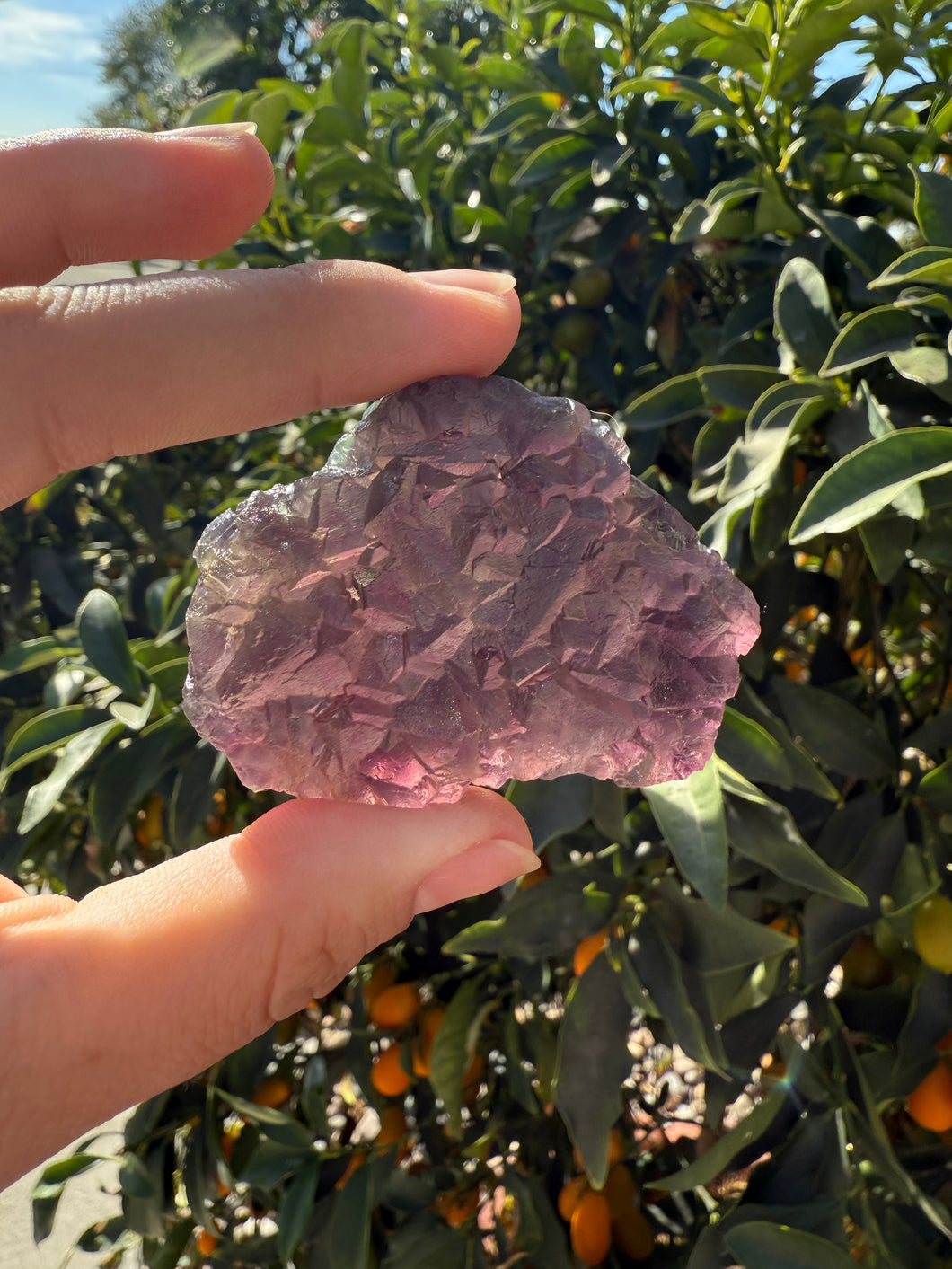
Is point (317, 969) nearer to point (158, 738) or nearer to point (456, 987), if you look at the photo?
point (158, 738)

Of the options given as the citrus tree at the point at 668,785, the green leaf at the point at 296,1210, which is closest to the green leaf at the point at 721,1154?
the citrus tree at the point at 668,785

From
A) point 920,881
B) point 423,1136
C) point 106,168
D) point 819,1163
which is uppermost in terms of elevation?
point 106,168

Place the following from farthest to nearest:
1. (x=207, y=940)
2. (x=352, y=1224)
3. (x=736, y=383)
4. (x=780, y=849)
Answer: (x=352, y=1224)
(x=736, y=383)
(x=780, y=849)
(x=207, y=940)

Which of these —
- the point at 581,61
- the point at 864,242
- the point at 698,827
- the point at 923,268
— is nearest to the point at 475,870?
the point at 698,827

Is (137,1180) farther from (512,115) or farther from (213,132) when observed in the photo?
(512,115)

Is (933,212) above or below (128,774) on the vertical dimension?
above

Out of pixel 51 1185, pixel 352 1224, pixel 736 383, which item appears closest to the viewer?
pixel 736 383

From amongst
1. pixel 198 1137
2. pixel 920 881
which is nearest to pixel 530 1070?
pixel 198 1137
